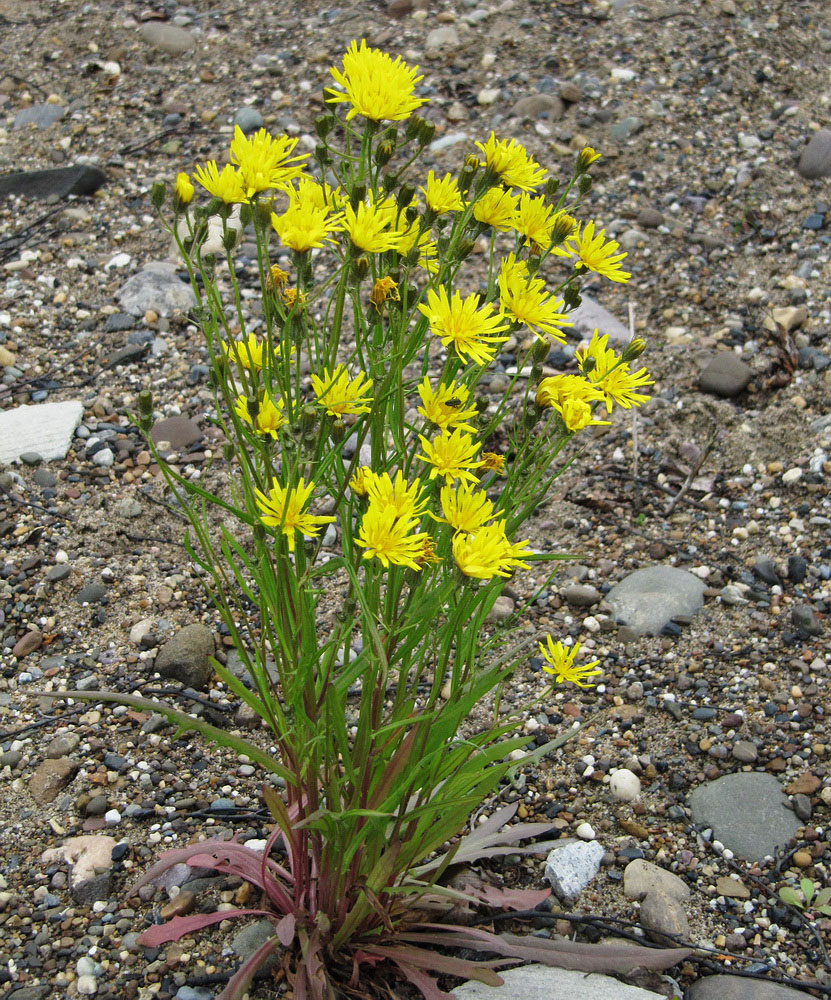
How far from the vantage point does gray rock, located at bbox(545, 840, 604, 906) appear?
94.9 inches

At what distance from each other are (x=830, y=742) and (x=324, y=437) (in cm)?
179

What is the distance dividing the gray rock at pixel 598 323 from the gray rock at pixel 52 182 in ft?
8.05

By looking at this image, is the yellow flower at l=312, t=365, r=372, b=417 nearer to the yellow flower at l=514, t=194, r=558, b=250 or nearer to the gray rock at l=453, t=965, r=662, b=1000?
the yellow flower at l=514, t=194, r=558, b=250

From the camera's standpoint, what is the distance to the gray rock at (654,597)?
10.3 feet

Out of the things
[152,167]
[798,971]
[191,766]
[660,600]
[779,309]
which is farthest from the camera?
[152,167]

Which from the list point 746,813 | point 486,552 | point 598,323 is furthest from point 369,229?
point 598,323

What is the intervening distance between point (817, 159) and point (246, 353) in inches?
156

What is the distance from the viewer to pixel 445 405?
5.82ft

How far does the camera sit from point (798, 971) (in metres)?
2.27

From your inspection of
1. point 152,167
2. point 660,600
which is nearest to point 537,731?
point 660,600

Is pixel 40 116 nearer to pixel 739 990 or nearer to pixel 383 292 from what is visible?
pixel 383 292

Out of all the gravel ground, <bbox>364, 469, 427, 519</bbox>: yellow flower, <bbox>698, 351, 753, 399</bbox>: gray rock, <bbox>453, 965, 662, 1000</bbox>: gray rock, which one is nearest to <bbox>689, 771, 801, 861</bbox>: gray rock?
the gravel ground

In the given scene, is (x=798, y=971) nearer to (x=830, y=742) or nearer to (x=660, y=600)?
(x=830, y=742)

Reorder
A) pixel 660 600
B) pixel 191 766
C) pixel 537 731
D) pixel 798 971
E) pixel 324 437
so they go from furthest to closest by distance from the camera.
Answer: pixel 660 600 → pixel 537 731 → pixel 191 766 → pixel 798 971 → pixel 324 437
